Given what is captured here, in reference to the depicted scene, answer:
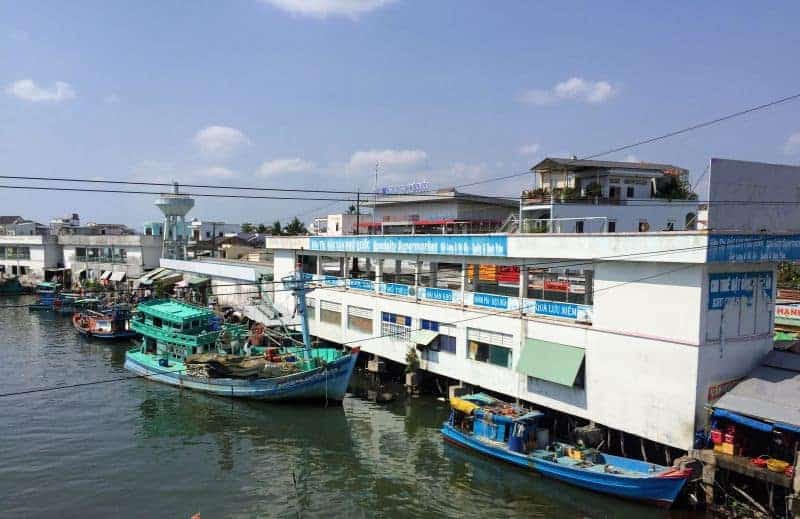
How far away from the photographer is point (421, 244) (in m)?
26.4

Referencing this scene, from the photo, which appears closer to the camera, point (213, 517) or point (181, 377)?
point (213, 517)

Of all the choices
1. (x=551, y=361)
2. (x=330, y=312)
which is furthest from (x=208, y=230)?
(x=551, y=361)

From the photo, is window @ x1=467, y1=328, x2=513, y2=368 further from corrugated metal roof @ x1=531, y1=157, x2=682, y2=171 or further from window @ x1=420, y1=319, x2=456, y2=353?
corrugated metal roof @ x1=531, y1=157, x2=682, y2=171

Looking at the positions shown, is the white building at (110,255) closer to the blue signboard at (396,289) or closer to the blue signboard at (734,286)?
the blue signboard at (396,289)

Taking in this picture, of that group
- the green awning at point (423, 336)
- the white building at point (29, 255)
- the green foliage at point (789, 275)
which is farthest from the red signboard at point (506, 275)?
the white building at point (29, 255)

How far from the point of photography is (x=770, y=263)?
731 inches

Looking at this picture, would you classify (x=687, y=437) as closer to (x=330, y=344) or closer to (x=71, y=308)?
(x=330, y=344)

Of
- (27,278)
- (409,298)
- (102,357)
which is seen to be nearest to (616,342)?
(409,298)

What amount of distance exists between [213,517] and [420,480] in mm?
6234

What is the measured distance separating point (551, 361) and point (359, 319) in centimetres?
1251

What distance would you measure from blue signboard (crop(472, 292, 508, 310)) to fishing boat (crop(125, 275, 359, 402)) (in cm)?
561

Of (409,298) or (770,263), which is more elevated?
(770,263)

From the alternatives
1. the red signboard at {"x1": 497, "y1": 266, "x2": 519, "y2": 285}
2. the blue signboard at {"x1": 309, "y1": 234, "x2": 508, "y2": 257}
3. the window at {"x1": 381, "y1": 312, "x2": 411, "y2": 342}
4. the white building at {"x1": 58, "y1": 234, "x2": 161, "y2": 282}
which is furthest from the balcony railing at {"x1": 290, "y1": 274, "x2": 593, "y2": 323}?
the white building at {"x1": 58, "y1": 234, "x2": 161, "y2": 282}

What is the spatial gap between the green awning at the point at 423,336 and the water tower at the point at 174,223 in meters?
42.0
